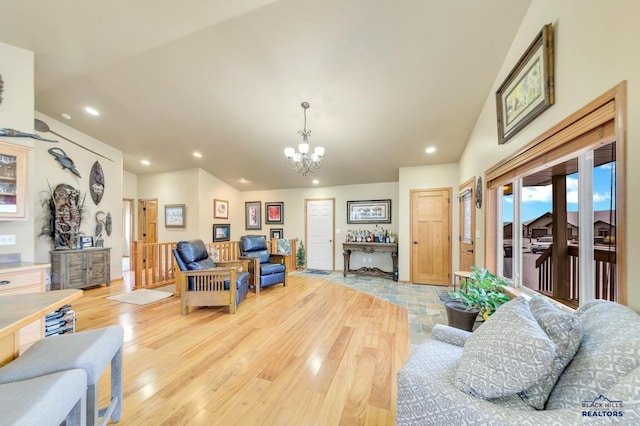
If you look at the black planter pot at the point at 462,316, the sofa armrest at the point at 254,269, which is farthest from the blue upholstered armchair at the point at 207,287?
the black planter pot at the point at 462,316

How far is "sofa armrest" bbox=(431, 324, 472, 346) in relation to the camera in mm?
1505

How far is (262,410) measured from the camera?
1595 mm

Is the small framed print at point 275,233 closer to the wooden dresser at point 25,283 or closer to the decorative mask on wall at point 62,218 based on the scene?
the decorative mask on wall at point 62,218

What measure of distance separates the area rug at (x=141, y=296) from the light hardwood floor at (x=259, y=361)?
0.17 meters

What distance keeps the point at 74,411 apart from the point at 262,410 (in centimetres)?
98

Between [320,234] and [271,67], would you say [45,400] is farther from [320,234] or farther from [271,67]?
[320,234]

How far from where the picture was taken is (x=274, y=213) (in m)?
7.03

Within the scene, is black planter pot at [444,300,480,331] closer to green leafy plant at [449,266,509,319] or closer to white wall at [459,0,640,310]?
green leafy plant at [449,266,509,319]

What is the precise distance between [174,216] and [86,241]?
75.3 inches

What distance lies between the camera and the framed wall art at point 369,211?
593cm

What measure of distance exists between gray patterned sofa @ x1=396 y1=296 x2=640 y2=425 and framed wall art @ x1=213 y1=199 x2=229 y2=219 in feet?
20.6

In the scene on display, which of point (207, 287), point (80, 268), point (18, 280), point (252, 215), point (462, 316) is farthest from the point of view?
point (252, 215)

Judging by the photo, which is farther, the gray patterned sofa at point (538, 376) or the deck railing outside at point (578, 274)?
the deck railing outside at point (578, 274)

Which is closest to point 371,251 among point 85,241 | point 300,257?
point 300,257
